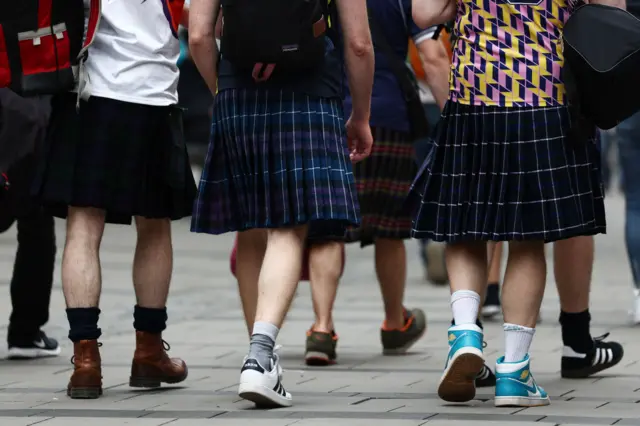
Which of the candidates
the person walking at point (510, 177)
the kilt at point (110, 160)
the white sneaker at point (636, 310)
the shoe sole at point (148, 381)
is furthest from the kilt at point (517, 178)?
the white sneaker at point (636, 310)

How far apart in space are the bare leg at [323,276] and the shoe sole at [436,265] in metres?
3.72

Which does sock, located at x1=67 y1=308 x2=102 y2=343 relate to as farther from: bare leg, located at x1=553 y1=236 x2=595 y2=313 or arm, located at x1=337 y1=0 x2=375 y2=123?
bare leg, located at x1=553 y1=236 x2=595 y2=313

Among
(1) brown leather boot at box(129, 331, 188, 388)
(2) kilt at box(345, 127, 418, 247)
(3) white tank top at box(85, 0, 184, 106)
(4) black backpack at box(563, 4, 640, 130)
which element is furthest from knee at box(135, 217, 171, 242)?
(4) black backpack at box(563, 4, 640, 130)

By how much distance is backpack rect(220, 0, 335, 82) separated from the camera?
204 inches

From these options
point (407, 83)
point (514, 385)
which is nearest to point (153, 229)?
point (514, 385)

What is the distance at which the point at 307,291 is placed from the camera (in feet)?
34.3

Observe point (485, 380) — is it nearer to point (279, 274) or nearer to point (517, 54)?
point (279, 274)

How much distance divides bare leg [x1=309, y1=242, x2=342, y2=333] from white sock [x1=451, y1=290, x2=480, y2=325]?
1.53 metres

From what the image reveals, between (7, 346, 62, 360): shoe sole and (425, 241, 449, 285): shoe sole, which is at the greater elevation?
(7, 346, 62, 360): shoe sole

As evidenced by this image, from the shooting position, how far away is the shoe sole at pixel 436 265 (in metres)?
10.6

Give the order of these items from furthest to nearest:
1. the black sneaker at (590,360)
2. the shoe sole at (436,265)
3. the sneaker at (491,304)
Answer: the shoe sole at (436,265) → the sneaker at (491,304) → the black sneaker at (590,360)

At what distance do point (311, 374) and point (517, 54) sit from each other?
70.3 inches

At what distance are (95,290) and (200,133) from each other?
36.5 feet

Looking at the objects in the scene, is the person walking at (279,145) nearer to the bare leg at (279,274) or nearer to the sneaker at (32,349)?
the bare leg at (279,274)
